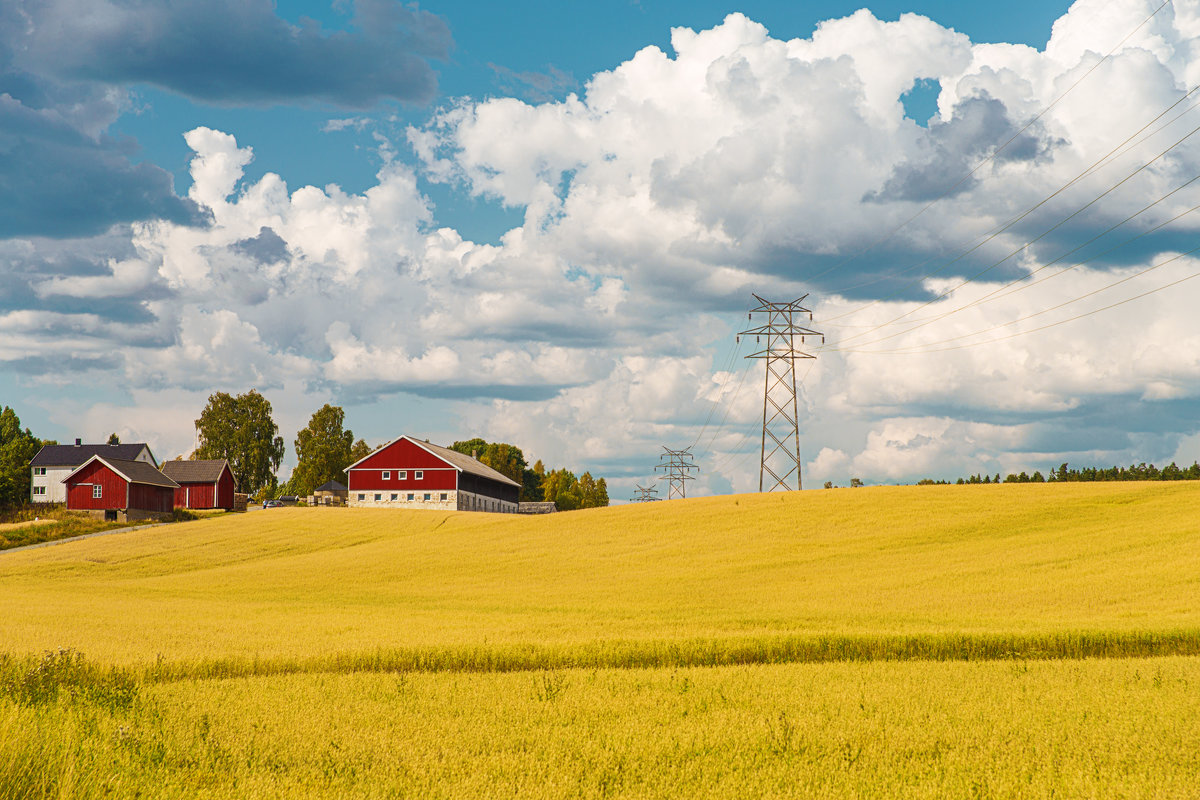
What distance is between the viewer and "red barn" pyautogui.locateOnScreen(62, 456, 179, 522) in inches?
3334

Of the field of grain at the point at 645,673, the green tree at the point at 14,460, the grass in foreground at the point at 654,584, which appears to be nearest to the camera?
the field of grain at the point at 645,673

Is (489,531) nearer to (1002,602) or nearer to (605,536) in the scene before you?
(605,536)

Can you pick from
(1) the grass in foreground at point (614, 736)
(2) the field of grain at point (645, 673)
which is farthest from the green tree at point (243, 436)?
(1) the grass in foreground at point (614, 736)

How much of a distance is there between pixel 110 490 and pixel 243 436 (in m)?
61.3

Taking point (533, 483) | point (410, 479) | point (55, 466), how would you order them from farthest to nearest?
1. point (533, 483)
2. point (55, 466)
3. point (410, 479)

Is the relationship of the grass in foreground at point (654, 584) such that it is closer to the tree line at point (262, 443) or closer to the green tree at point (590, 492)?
the tree line at point (262, 443)

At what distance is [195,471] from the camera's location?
110312mm

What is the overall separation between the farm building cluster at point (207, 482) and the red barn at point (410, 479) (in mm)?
116

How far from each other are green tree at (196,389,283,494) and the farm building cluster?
18.8m

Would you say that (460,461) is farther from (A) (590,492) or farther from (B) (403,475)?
(A) (590,492)

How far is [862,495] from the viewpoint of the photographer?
62438 mm

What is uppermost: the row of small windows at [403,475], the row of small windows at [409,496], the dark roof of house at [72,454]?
the dark roof of house at [72,454]

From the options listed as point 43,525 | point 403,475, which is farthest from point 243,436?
point 43,525

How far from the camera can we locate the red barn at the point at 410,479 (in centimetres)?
10225
